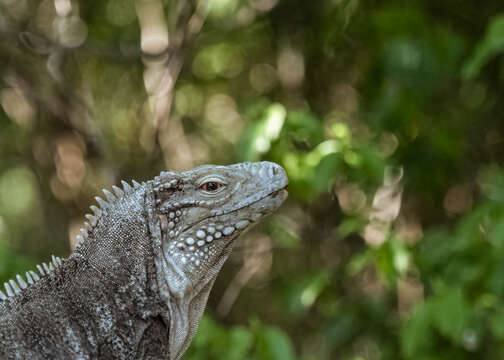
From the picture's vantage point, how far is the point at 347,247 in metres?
6.92

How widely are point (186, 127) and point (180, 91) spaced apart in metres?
0.60

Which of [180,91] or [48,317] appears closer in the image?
[48,317]

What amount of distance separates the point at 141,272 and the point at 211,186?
39 centimetres

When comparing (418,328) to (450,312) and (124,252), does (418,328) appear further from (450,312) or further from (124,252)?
(124,252)

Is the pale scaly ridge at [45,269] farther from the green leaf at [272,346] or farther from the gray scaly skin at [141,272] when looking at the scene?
the green leaf at [272,346]

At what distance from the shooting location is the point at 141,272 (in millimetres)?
2225

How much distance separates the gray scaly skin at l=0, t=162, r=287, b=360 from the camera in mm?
2100

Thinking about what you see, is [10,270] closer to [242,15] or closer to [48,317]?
[48,317]

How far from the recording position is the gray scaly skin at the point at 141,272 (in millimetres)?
2100

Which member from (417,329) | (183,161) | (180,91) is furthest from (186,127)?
(417,329)

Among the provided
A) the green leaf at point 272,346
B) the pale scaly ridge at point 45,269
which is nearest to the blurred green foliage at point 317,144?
the green leaf at point 272,346

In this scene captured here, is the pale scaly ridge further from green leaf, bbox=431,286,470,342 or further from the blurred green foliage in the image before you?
green leaf, bbox=431,286,470,342

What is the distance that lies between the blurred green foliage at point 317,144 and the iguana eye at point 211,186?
144 centimetres

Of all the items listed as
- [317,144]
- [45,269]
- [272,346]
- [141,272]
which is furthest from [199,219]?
[317,144]
